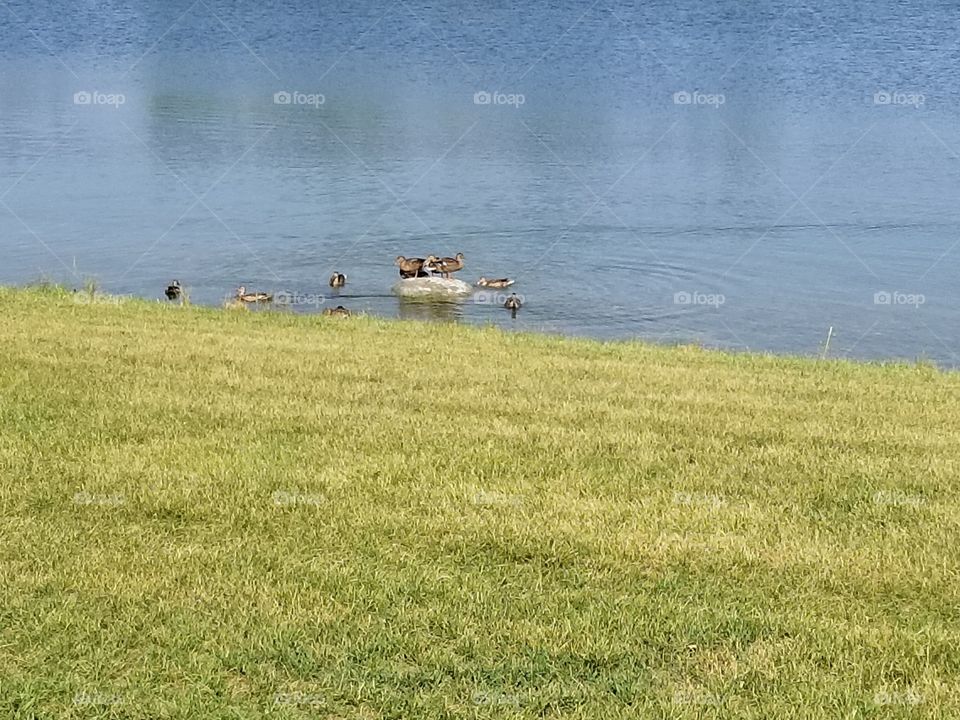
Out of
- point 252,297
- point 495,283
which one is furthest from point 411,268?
point 252,297

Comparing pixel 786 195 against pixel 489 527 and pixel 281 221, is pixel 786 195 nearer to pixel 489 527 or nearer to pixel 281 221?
pixel 281 221

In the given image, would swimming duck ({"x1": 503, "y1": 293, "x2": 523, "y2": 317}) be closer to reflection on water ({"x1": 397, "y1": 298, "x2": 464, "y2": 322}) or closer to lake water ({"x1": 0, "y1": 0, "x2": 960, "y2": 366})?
lake water ({"x1": 0, "y1": 0, "x2": 960, "y2": 366})

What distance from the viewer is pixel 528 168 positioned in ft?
79.6

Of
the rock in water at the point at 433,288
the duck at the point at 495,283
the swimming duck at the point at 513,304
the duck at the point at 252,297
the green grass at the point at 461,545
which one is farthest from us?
the duck at the point at 495,283

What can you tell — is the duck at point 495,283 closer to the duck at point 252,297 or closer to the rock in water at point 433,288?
the rock in water at point 433,288

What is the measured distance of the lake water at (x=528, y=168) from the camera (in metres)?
17.3

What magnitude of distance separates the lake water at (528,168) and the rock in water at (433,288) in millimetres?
319

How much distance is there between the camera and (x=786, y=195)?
22.7 m

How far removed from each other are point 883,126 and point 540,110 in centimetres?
746

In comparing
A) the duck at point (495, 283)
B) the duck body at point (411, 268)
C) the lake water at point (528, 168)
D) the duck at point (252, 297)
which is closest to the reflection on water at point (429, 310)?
the lake water at point (528, 168)

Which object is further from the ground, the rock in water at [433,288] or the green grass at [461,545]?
the rock in water at [433,288]

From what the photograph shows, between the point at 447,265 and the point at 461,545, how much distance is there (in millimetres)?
11404

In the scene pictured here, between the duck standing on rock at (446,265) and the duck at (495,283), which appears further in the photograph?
the duck at (495,283)

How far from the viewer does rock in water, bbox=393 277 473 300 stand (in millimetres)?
16672
